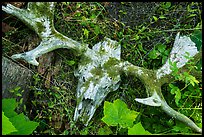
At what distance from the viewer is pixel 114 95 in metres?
2.81

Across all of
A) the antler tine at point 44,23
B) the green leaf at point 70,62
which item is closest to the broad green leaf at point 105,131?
the green leaf at point 70,62

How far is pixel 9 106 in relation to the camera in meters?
2.48

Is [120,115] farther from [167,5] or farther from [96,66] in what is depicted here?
[167,5]

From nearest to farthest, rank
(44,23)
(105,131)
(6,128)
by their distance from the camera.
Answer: (6,128)
(44,23)
(105,131)

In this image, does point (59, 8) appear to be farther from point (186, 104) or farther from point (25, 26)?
point (186, 104)

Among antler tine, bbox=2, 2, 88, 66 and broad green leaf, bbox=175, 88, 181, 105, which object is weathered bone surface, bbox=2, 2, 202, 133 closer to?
antler tine, bbox=2, 2, 88, 66

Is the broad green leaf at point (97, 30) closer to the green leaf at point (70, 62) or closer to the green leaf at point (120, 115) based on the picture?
the green leaf at point (70, 62)

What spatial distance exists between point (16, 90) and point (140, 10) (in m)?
1.21

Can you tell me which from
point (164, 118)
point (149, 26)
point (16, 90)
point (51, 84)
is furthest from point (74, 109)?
point (149, 26)

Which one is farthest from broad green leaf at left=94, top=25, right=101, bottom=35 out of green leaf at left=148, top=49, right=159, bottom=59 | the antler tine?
green leaf at left=148, top=49, right=159, bottom=59

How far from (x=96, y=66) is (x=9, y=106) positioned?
666 mm

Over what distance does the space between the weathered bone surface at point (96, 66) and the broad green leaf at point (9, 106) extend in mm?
401

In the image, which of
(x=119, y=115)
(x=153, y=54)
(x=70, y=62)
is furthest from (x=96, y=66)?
(x=153, y=54)

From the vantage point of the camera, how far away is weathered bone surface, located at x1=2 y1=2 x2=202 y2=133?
100 inches
